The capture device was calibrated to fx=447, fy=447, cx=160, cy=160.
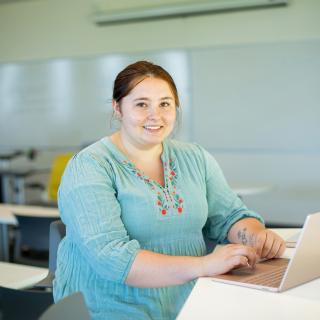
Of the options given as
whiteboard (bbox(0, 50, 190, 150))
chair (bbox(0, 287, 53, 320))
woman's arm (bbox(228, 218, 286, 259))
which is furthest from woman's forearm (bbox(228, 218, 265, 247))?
whiteboard (bbox(0, 50, 190, 150))

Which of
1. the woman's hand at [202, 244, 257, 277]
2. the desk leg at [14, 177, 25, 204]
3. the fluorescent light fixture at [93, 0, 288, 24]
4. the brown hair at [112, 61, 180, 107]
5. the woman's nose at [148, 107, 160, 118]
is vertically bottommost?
the desk leg at [14, 177, 25, 204]

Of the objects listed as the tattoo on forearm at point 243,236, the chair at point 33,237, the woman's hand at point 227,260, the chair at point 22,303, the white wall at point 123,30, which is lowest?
the chair at point 33,237

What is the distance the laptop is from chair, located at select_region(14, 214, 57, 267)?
5.04ft

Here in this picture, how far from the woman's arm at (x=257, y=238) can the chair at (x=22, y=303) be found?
0.66m

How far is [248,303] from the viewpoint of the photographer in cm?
103

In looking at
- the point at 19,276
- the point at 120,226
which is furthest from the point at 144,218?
the point at 19,276

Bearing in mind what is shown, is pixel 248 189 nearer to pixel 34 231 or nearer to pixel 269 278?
pixel 34 231

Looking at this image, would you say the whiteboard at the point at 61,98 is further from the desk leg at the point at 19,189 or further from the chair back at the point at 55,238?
the chair back at the point at 55,238

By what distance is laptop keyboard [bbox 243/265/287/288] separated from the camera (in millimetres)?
1133

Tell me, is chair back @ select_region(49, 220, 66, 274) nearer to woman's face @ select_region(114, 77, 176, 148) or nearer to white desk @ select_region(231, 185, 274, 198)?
woman's face @ select_region(114, 77, 176, 148)

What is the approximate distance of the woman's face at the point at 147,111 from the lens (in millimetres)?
1514

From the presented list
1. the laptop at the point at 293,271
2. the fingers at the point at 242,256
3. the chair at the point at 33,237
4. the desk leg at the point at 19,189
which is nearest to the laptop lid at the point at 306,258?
the laptop at the point at 293,271

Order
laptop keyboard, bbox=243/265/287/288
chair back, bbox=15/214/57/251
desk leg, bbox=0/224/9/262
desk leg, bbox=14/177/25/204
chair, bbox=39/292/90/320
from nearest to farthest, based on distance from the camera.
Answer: chair, bbox=39/292/90/320
laptop keyboard, bbox=243/265/287/288
chair back, bbox=15/214/57/251
desk leg, bbox=0/224/9/262
desk leg, bbox=14/177/25/204

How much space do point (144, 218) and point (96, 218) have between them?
177mm
